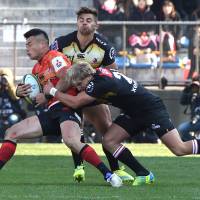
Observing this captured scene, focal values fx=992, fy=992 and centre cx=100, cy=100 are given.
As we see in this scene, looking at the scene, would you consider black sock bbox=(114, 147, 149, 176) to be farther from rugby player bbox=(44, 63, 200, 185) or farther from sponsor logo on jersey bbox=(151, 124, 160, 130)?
sponsor logo on jersey bbox=(151, 124, 160, 130)

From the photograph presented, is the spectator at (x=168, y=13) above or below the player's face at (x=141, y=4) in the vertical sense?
below

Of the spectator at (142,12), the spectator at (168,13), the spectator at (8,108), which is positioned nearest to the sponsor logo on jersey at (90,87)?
the spectator at (8,108)

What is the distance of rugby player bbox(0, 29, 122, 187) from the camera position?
1035 centimetres

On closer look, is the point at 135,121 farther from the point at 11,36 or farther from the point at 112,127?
the point at 11,36

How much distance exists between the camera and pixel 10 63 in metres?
22.0

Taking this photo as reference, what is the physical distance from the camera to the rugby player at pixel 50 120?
10352 mm

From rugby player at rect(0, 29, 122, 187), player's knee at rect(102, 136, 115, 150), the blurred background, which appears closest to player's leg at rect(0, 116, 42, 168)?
rugby player at rect(0, 29, 122, 187)

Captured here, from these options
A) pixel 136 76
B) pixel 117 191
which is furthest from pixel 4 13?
pixel 117 191

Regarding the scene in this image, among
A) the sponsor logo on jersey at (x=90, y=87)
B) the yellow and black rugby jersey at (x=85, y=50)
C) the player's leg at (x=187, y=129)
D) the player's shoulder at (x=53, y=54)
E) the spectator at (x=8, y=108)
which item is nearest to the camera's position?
the sponsor logo on jersey at (x=90, y=87)

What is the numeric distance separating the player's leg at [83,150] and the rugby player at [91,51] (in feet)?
2.48

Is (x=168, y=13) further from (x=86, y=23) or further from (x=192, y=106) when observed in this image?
(x=86, y=23)

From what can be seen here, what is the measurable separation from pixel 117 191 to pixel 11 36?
495 inches

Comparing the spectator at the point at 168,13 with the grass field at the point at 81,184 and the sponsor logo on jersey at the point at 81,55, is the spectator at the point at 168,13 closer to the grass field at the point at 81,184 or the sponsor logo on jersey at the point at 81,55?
the grass field at the point at 81,184

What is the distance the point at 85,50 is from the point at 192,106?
9.05 m
